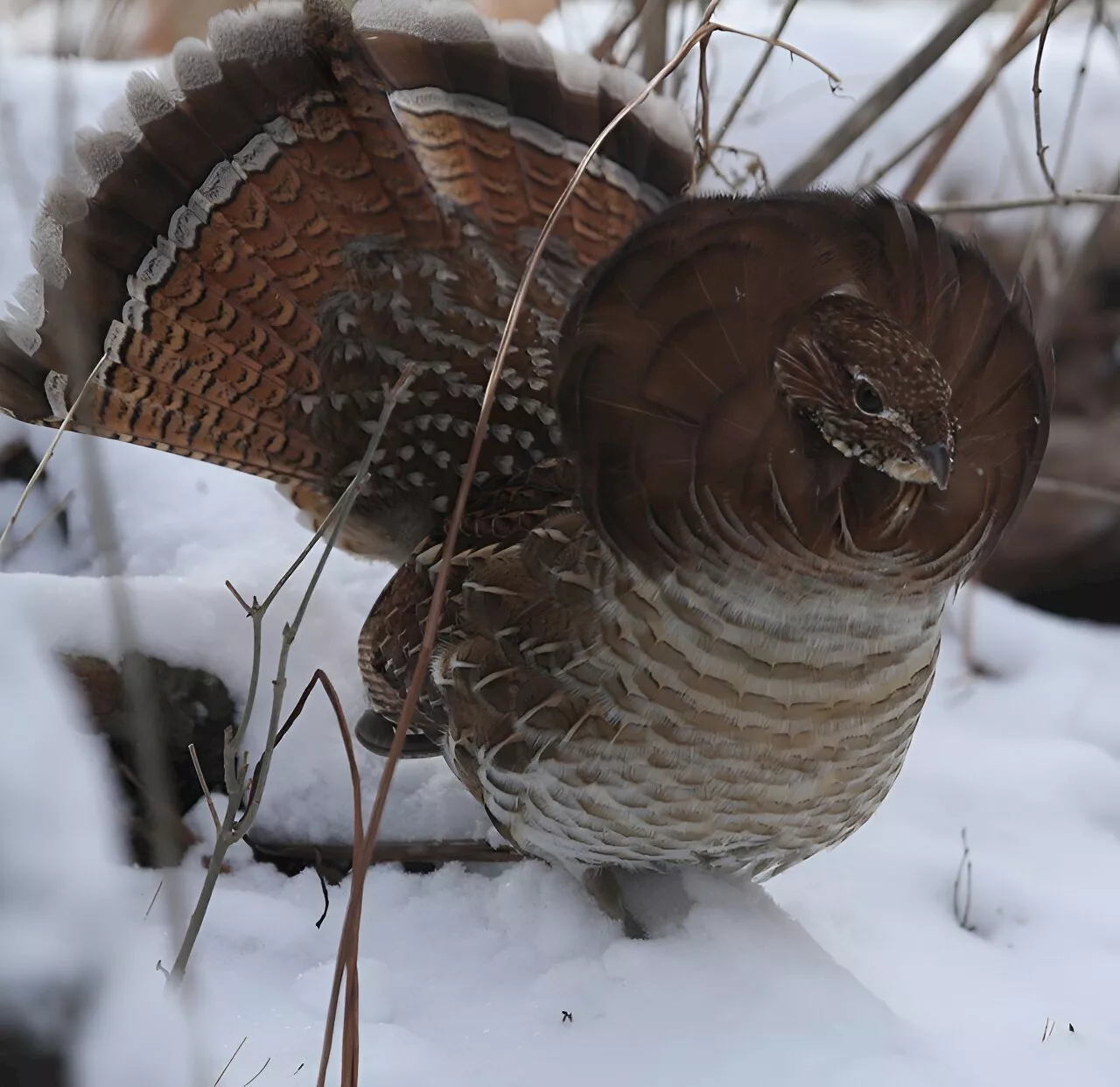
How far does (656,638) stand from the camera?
1.76 m

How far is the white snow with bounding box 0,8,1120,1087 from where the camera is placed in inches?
34.9

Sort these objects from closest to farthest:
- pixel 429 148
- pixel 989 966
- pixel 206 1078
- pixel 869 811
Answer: pixel 206 1078 < pixel 869 811 < pixel 989 966 < pixel 429 148

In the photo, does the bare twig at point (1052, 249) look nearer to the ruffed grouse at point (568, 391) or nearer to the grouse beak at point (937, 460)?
the ruffed grouse at point (568, 391)

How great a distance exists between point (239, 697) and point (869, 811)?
4.18 ft

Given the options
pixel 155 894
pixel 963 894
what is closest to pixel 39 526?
pixel 155 894

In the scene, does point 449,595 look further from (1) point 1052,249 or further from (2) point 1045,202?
(1) point 1052,249

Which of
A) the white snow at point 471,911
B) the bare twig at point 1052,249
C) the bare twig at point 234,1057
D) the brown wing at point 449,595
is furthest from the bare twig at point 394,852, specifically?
the bare twig at point 1052,249

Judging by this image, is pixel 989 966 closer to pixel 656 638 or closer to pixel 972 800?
pixel 972 800

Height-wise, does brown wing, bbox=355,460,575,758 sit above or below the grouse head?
below

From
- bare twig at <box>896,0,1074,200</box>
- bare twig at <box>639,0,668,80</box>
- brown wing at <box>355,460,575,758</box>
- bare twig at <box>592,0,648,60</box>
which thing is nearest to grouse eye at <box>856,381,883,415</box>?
brown wing at <box>355,460,575,758</box>

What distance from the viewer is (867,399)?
155cm

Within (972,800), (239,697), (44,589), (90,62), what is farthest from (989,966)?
(90,62)

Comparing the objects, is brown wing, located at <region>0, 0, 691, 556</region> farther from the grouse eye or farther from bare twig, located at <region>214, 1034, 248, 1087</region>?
bare twig, located at <region>214, 1034, 248, 1087</region>

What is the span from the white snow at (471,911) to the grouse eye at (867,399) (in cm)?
95
